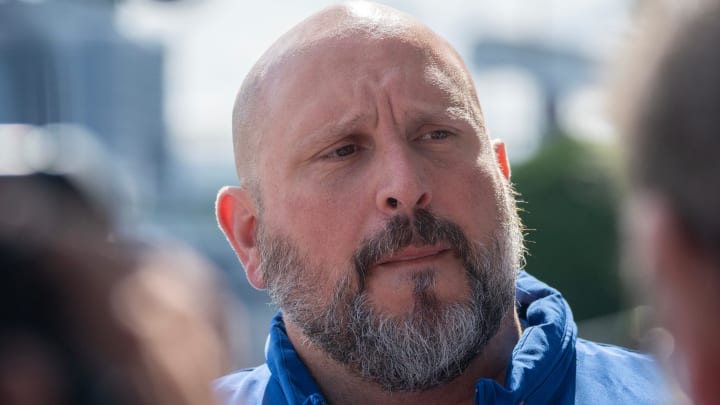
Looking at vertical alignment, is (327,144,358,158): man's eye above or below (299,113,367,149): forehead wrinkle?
below

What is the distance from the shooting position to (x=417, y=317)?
7.65ft

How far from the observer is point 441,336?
2.34 m

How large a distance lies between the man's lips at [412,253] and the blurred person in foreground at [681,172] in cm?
140

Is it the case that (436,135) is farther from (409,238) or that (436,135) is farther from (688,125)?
(688,125)

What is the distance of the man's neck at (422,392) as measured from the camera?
2.47 meters

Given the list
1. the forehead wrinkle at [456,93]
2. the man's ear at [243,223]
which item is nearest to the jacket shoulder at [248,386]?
the man's ear at [243,223]

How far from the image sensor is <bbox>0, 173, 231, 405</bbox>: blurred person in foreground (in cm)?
88

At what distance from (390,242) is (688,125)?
154 cm

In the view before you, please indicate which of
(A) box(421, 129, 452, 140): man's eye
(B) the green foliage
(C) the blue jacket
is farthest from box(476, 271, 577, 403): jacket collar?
(B) the green foliage

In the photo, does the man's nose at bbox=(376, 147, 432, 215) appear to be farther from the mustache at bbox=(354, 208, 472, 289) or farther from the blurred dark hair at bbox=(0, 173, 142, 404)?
the blurred dark hair at bbox=(0, 173, 142, 404)

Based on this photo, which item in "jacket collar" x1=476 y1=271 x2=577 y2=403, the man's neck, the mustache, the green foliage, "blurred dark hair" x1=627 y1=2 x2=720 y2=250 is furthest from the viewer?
the green foliage

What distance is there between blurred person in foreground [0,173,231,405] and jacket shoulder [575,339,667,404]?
5.52 feet

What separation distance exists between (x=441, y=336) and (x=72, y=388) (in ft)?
5.07

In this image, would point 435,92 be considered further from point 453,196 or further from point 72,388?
point 72,388
